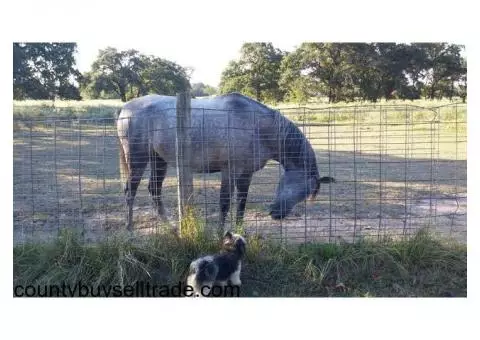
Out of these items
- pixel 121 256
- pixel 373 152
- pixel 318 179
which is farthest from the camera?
pixel 373 152

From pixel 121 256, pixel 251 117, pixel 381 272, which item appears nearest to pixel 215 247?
pixel 121 256

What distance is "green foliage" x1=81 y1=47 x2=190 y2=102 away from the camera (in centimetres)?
1501

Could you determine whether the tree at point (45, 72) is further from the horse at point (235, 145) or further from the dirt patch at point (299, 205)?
the horse at point (235, 145)

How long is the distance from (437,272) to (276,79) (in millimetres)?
11383

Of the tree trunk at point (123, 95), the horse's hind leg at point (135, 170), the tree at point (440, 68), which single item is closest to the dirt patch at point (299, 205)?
the horse's hind leg at point (135, 170)

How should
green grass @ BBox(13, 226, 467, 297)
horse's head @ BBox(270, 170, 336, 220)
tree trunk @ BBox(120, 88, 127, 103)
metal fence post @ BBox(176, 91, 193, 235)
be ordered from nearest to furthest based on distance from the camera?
green grass @ BBox(13, 226, 467, 297), metal fence post @ BBox(176, 91, 193, 235), horse's head @ BBox(270, 170, 336, 220), tree trunk @ BBox(120, 88, 127, 103)

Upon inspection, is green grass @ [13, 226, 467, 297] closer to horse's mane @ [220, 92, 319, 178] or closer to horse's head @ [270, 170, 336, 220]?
horse's head @ [270, 170, 336, 220]

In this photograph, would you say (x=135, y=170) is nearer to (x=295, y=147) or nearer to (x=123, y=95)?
(x=295, y=147)

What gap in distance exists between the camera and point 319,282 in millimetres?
4359

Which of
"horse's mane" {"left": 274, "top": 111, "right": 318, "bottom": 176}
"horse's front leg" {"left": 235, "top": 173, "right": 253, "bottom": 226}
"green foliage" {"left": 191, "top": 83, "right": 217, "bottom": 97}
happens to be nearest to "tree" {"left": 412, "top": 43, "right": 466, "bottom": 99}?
"green foliage" {"left": 191, "top": 83, "right": 217, "bottom": 97}

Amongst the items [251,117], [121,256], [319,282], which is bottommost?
[319,282]

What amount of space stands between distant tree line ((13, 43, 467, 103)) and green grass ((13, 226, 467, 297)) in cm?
987

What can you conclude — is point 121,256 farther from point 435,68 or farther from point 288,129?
point 435,68

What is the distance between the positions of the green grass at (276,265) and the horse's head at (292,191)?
1.02 meters
